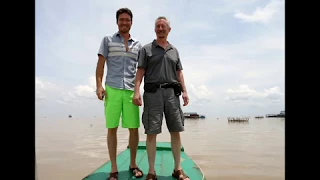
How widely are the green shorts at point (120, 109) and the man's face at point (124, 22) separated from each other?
2.48 feet

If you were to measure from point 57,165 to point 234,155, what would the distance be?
21.1 feet

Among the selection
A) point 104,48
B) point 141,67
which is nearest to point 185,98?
point 141,67

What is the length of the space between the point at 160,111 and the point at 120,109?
0.51 metres

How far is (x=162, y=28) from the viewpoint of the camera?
10.8ft

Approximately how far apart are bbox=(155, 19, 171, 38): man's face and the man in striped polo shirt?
14.8 inches

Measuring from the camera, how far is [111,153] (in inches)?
133

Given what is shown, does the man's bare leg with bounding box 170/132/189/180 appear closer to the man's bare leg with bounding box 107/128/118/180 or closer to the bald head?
the man's bare leg with bounding box 107/128/118/180

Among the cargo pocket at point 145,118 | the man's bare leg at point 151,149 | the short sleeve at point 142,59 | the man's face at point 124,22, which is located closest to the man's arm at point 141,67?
the short sleeve at point 142,59

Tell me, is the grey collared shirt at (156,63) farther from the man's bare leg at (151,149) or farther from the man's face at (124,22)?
the man's bare leg at (151,149)

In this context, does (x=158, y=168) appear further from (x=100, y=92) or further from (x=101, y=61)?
(x=101, y=61)

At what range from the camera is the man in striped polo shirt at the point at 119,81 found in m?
3.31
